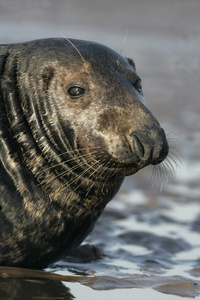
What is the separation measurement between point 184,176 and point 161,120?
73.9 inches

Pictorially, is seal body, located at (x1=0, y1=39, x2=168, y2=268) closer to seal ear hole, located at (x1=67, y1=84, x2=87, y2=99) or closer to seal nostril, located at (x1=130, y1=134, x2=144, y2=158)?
seal ear hole, located at (x1=67, y1=84, x2=87, y2=99)

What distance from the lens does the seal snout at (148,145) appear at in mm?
5430

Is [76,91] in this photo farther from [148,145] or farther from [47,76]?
[148,145]

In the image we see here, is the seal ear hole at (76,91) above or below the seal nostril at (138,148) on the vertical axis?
above

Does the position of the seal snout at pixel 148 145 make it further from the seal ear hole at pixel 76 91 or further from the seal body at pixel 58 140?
the seal ear hole at pixel 76 91

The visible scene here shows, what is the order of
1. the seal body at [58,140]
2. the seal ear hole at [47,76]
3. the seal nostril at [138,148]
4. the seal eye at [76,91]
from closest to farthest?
the seal nostril at [138,148] → the seal body at [58,140] → the seal eye at [76,91] → the seal ear hole at [47,76]

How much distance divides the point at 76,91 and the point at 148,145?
75 cm

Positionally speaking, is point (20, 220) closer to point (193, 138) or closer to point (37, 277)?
point (37, 277)

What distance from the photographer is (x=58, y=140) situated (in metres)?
5.80

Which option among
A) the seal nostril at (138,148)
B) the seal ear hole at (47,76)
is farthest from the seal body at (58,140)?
the seal nostril at (138,148)

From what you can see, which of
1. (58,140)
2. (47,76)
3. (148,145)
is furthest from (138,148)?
(47,76)

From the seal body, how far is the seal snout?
0.07 m

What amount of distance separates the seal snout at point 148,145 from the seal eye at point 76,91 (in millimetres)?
573

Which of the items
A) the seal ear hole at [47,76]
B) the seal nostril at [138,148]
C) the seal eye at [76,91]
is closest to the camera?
the seal nostril at [138,148]
